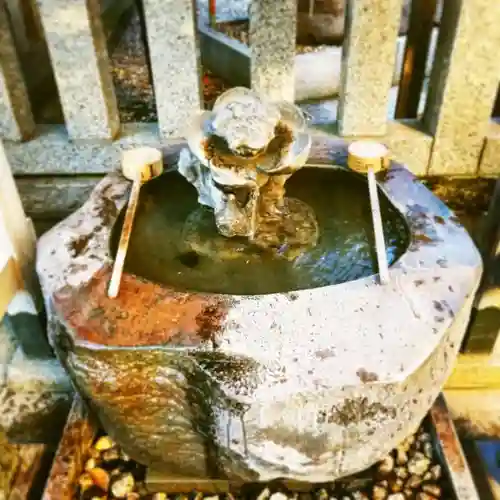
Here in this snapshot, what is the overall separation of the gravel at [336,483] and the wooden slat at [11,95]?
164cm

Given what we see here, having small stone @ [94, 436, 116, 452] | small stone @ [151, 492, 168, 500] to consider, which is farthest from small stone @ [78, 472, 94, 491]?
small stone @ [151, 492, 168, 500]

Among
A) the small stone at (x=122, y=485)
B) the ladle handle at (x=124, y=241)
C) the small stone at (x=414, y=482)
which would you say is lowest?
the small stone at (x=122, y=485)

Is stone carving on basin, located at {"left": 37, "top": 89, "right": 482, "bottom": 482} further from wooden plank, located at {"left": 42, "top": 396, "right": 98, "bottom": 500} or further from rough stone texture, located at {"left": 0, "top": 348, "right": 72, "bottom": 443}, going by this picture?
rough stone texture, located at {"left": 0, "top": 348, "right": 72, "bottom": 443}

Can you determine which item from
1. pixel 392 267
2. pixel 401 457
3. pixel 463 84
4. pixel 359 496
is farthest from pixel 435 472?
pixel 463 84

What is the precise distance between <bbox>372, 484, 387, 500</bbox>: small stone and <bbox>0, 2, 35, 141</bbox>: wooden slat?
2.33 meters

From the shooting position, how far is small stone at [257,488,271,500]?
2.15 m

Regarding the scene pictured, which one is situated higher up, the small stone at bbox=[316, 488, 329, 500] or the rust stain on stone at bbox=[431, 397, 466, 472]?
the rust stain on stone at bbox=[431, 397, 466, 472]

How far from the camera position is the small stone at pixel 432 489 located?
7.09ft

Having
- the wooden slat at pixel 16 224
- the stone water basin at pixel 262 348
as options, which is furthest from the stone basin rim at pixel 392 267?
the wooden slat at pixel 16 224

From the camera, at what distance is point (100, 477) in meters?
2.26

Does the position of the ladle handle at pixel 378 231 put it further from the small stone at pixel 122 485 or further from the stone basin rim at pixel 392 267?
the small stone at pixel 122 485

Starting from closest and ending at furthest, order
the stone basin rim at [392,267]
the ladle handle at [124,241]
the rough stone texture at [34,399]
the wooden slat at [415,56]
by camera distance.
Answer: the stone basin rim at [392,267] → the ladle handle at [124,241] → the rough stone texture at [34,399] → the wooden slat at [415,56]

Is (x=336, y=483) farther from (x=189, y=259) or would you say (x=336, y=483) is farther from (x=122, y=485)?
(x=189, y=259)

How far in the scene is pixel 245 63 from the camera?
3.96 metres
